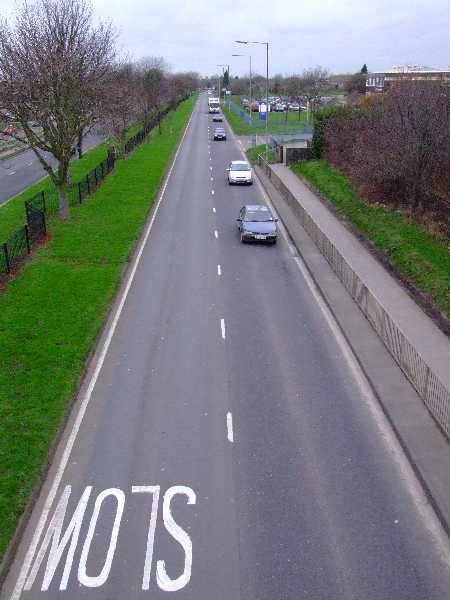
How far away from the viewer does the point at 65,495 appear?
1042 cm

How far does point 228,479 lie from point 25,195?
114ft

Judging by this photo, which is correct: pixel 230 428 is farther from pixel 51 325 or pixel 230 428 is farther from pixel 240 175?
pixel 240 175

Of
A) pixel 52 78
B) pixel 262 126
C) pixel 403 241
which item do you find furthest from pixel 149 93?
pixel 403 241

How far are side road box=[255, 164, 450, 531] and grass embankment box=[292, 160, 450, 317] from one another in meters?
0.65

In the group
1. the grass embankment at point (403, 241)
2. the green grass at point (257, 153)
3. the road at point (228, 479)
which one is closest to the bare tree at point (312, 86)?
the green grass at point (257, 153)

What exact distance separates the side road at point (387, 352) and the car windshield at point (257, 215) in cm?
135

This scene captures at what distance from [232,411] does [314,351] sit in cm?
375

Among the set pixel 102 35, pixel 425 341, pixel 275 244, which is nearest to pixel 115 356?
pixel 425 341

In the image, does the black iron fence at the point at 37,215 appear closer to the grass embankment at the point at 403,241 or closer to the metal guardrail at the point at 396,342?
the metal guardrail at the point at 396,342

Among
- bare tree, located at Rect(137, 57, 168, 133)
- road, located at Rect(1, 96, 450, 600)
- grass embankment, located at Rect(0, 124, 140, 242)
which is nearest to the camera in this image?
road, located at Rect(1, 96, 450, 600)

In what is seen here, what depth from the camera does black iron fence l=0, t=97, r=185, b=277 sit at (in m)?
23.0

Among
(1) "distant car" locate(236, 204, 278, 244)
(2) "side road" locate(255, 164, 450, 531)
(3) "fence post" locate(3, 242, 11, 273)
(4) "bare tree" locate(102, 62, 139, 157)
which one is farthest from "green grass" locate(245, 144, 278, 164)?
(3) "fence post" locate(3, 242, 11, 273)

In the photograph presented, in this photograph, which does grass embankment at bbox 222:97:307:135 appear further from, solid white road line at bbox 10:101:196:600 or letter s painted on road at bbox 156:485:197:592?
letter s painted on road at bbox 156:485:197:592

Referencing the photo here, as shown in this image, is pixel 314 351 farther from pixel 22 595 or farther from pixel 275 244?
pixel 275 244
